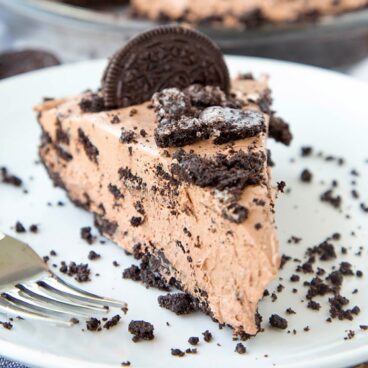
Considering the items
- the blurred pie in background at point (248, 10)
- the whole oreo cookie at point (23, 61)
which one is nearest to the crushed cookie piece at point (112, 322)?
the whole oreo cookie at point (23, 61)

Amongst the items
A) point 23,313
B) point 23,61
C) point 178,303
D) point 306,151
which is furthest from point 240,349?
point 23,61

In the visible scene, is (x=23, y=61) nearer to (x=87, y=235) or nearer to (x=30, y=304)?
(x=87, y=235)

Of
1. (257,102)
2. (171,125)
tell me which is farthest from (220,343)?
(257,102)

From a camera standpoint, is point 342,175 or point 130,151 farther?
point 342,175

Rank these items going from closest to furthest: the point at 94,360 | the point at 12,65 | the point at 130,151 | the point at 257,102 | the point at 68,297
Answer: the point at 94,360, the point at 68,297, the point at 130,151, the point at 257,102, the point at 12,65

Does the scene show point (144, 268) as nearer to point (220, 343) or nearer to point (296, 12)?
point (220, 343)

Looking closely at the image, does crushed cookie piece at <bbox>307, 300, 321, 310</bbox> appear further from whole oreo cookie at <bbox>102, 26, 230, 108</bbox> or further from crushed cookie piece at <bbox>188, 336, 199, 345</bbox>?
whole oreo cookie at <bbox>102, 26, 230, 108</bbox>
